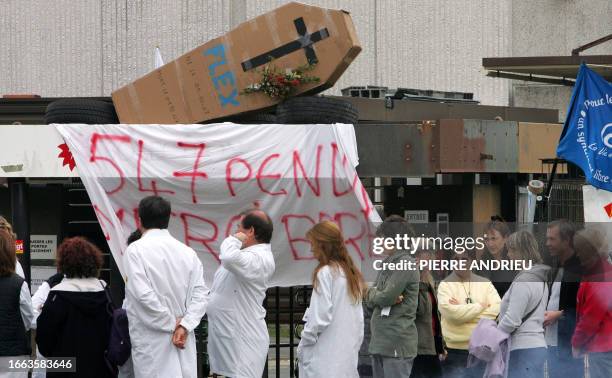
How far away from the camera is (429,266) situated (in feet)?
29.6

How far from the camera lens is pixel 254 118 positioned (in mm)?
9398

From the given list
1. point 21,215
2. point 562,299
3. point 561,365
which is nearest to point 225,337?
point 21,215

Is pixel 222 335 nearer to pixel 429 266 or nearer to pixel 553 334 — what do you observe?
pixel 429 266

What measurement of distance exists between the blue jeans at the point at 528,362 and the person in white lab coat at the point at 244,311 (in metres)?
2.00

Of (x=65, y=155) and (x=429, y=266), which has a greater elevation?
(x=65, y=155)

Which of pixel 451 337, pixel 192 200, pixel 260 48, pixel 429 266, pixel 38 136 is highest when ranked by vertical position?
pixel 260 48

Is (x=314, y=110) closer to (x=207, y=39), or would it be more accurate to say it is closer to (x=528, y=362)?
(x=528, y=362)

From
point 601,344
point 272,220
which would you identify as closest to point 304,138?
point 272,220

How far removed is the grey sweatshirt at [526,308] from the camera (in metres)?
8.29

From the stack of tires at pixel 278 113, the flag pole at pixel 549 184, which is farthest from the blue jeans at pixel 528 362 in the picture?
the stack of tires at pixel 278 113

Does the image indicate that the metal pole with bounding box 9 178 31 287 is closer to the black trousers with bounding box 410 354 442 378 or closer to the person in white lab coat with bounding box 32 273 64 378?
the person in white lab coat with bounding box 32 273 64 378

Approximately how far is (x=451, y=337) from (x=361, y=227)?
1.24 meters

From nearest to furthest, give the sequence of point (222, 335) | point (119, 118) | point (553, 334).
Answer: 1. point (222, 335)
2. point (553, 334)
3. point (119, 118)

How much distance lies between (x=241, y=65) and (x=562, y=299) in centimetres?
325
